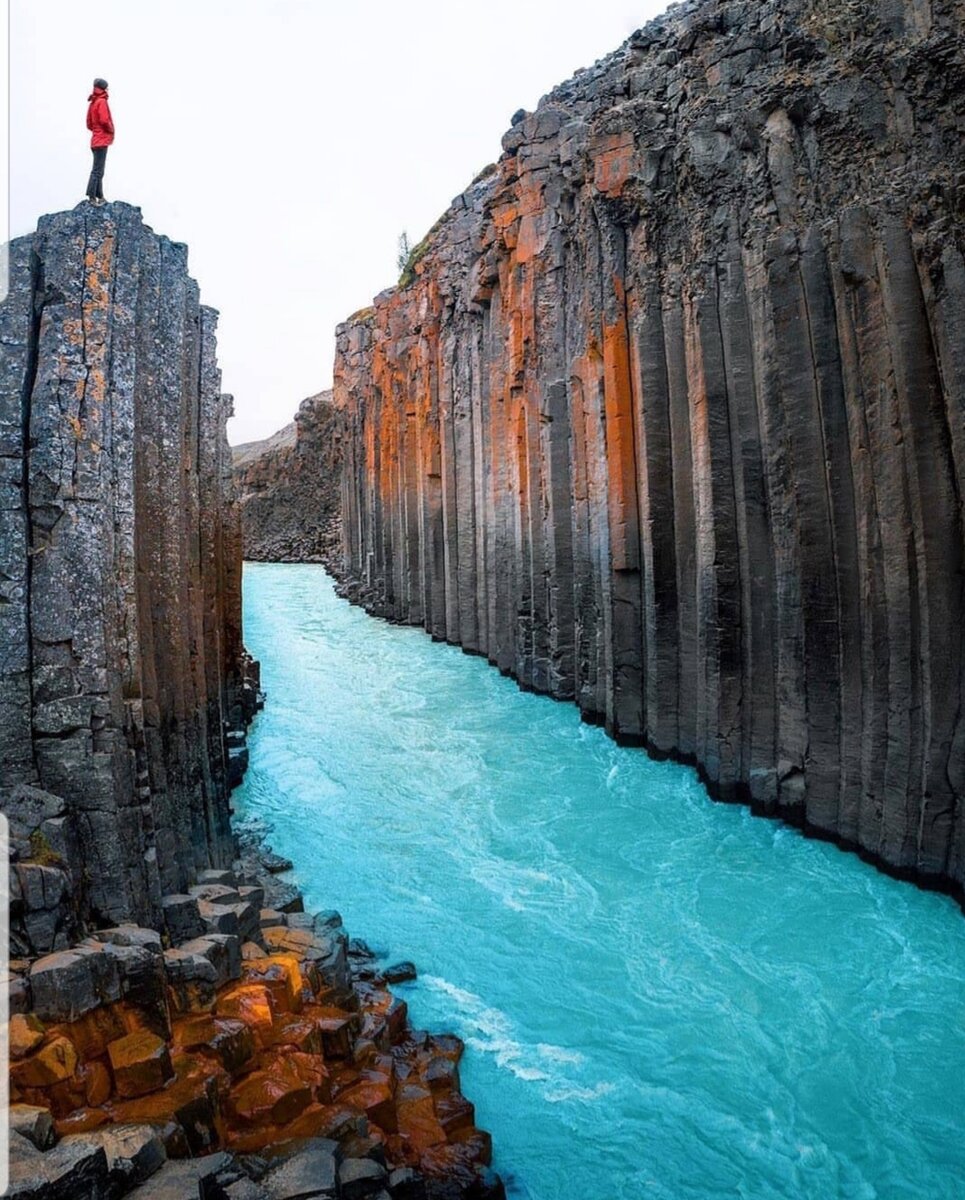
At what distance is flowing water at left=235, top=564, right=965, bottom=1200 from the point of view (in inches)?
195

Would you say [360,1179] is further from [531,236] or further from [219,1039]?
[531,236]

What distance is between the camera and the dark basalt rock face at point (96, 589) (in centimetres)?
514

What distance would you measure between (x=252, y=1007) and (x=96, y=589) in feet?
9.23

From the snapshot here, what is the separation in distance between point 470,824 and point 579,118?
11124mm

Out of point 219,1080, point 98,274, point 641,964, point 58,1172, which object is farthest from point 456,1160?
point 98,274

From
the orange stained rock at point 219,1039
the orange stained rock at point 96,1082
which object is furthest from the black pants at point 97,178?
the orange stained rock at point 96,1082

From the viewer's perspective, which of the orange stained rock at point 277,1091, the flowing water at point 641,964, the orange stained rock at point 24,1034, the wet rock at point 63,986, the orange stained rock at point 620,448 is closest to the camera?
the orange stained rock at point 24,1034

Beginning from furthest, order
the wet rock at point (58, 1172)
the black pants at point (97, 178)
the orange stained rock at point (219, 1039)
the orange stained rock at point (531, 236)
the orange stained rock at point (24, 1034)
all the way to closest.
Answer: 1. the orange stained rock at point (531, 236)
2. the black pants at point (97, 178)
3. the orange stained rock at point (219, 1039)
4. the orange stained rock at point (24, 1034)
5. the wet rock at point (58, 1172)

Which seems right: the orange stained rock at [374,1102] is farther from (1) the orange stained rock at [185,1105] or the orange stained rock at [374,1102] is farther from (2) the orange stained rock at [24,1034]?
(2) the orange stained rock at [24,1034]

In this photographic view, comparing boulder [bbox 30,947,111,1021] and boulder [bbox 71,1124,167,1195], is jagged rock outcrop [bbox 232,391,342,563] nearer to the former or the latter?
boulder [bbox 30,947,111,1021]

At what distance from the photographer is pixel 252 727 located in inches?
Answer: 554

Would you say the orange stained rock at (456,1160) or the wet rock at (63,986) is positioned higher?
the wet rock at (63,986)

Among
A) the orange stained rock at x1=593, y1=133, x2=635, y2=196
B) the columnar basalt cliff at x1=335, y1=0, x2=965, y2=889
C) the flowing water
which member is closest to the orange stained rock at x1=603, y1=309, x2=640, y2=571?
the columnar basalt cliff at x1=335, y1=0, x2=965, y2=889

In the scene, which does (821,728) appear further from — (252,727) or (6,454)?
(252,727)
